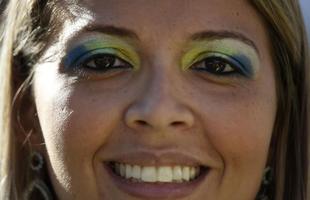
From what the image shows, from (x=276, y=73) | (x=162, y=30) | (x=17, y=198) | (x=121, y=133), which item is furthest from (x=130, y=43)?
(x=17, y=198)

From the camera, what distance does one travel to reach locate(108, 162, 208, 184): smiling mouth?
2.34 m

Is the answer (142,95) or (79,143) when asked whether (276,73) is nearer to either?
(142,95)

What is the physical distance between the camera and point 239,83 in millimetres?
2412

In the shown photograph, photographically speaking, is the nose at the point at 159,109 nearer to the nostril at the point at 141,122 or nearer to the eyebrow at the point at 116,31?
the nostril at the point at 141,122

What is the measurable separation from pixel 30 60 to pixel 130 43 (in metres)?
0.38

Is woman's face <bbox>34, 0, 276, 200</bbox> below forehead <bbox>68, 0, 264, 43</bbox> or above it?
below

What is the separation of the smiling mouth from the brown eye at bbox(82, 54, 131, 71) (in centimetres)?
29

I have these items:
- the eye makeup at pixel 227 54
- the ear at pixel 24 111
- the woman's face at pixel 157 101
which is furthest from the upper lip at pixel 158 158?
the ear at pixel 24 111

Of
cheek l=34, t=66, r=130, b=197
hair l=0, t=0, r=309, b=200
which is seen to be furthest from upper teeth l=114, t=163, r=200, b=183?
hair l=0, t=0, r=309, b=200

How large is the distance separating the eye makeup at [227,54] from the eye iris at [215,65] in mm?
23

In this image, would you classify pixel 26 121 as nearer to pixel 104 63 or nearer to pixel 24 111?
pixel 24 111

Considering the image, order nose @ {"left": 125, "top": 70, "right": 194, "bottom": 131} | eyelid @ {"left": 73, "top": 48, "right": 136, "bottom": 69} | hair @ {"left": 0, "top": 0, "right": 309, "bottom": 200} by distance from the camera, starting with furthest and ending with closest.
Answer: hair @ {"left": 0, "top": 0, "right": 309, "bottom": 200}
eyelid @ {"left": 73, "top": 48, "right": 136, "bottom": 69}
nose @ {"left": 125, "top": 70, "right": 194, "bottom": 131}

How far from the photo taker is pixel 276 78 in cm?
253

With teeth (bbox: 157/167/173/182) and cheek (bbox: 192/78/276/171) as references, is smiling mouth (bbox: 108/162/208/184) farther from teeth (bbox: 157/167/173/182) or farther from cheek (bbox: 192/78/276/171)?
cheek (bbox: 192/78/276/171)
